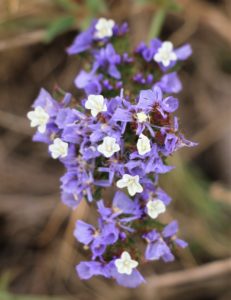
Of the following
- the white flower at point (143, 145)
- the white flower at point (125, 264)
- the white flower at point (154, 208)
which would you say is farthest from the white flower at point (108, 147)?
the white flower at point (125, 264)

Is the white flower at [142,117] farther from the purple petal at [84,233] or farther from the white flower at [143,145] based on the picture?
the purple petal at [84,233]

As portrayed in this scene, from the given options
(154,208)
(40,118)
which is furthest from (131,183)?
(40,118)

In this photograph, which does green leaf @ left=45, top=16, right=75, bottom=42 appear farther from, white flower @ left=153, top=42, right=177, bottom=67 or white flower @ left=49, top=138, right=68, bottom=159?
white flower @ left=49, top=138, right=68, bottom=159

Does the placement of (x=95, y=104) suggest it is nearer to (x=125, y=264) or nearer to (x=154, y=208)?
(x=154, y=208)

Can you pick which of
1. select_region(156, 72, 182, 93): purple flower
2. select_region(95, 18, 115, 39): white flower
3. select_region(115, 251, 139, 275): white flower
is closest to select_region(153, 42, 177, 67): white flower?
select_region(156, 72, 182, 93): purple flower

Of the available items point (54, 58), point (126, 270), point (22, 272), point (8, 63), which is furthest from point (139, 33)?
point (126, 270)

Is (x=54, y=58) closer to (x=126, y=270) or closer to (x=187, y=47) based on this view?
(x=187, y=47)
